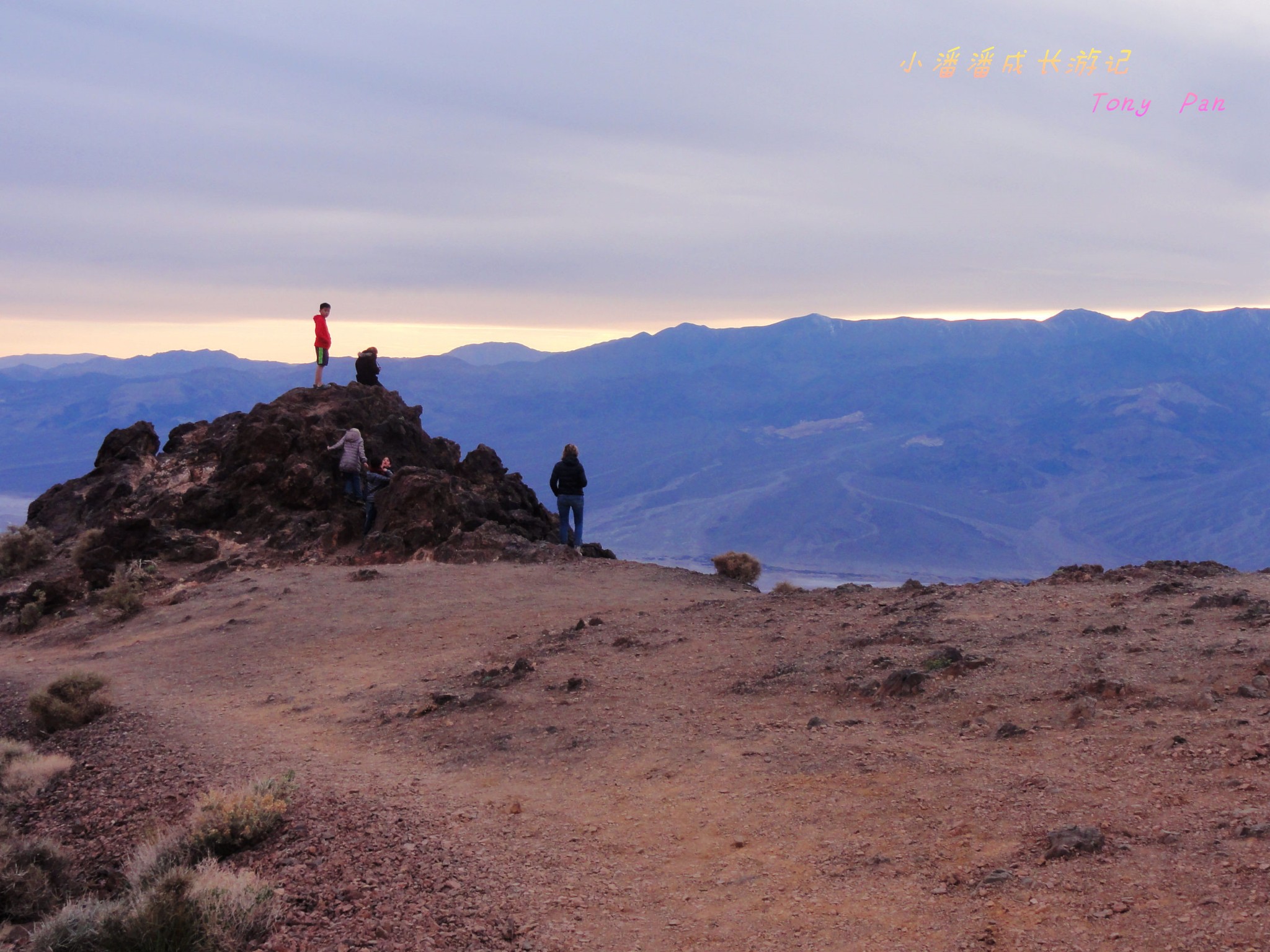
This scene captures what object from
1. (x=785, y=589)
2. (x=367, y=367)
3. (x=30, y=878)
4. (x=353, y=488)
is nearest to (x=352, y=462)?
(x=353, y=488)

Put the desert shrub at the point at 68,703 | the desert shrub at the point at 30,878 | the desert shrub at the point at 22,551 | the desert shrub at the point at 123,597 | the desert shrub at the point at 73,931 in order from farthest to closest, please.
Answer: the desert shrub at the point at 22,551 → the desert shrub at the point at 123,597 → the desert shrub at the point at 68,703 → the desert shrub at the point at 30,878 → the desert shrub at the point at 73,931

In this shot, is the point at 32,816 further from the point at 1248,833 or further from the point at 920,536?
the point at 920,536

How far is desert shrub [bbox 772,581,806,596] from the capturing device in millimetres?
15711

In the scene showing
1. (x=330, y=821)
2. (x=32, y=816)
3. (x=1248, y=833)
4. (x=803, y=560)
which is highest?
(x=1248, y=833)

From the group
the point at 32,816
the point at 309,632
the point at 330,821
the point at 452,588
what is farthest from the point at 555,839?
the point at 452,588

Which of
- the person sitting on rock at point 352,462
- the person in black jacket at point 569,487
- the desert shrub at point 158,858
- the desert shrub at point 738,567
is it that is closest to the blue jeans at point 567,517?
the person in black jacket at point 569,487

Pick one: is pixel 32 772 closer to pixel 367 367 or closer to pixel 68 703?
pixel 68 703

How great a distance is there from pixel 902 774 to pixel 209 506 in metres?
17.8

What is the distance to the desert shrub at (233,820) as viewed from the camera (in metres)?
6.82

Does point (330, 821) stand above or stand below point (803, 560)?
above

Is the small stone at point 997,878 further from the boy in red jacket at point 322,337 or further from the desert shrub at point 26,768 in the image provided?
the boy in red jacket at point 322,337

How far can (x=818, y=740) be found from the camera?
26.3ft

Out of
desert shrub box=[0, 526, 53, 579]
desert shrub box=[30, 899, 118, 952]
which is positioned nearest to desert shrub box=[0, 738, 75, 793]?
desert shrub box=[30, 899, 118, 952]

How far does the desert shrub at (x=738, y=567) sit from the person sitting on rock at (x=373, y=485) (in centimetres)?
708
